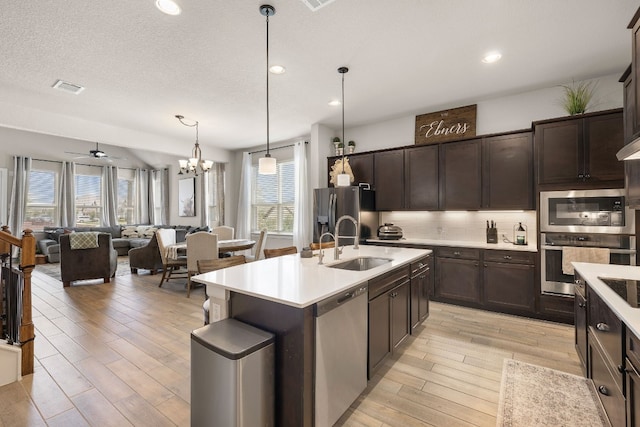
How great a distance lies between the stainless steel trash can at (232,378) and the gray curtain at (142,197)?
10114mm

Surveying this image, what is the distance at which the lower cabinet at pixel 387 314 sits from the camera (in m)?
2.14

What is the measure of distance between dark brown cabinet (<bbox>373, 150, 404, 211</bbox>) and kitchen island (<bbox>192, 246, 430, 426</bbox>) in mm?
2793

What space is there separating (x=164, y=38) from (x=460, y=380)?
392cm

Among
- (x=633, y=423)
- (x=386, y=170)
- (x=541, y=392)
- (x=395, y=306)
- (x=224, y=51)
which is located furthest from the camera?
(x=386, y=170)

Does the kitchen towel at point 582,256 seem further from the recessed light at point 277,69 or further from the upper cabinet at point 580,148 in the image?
the recessed light at point 277,69

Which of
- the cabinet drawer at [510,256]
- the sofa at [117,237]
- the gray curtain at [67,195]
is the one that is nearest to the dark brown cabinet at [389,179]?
the cabinet drawer at [510,256]

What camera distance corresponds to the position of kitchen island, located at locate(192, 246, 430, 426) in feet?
5.09

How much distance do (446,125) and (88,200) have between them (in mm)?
10279

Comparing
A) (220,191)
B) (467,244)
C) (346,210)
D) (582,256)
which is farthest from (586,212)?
(220,191)

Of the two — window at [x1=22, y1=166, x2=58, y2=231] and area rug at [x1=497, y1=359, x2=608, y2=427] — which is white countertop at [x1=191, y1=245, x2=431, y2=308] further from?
window at [x1=22, y1=166, x2=58, y2=231]

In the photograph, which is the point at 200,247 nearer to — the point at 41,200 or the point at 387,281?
the point at 387,281

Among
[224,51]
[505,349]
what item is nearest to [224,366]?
[505,349]

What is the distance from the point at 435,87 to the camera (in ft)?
12.7

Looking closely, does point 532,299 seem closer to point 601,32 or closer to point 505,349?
point 505,349
